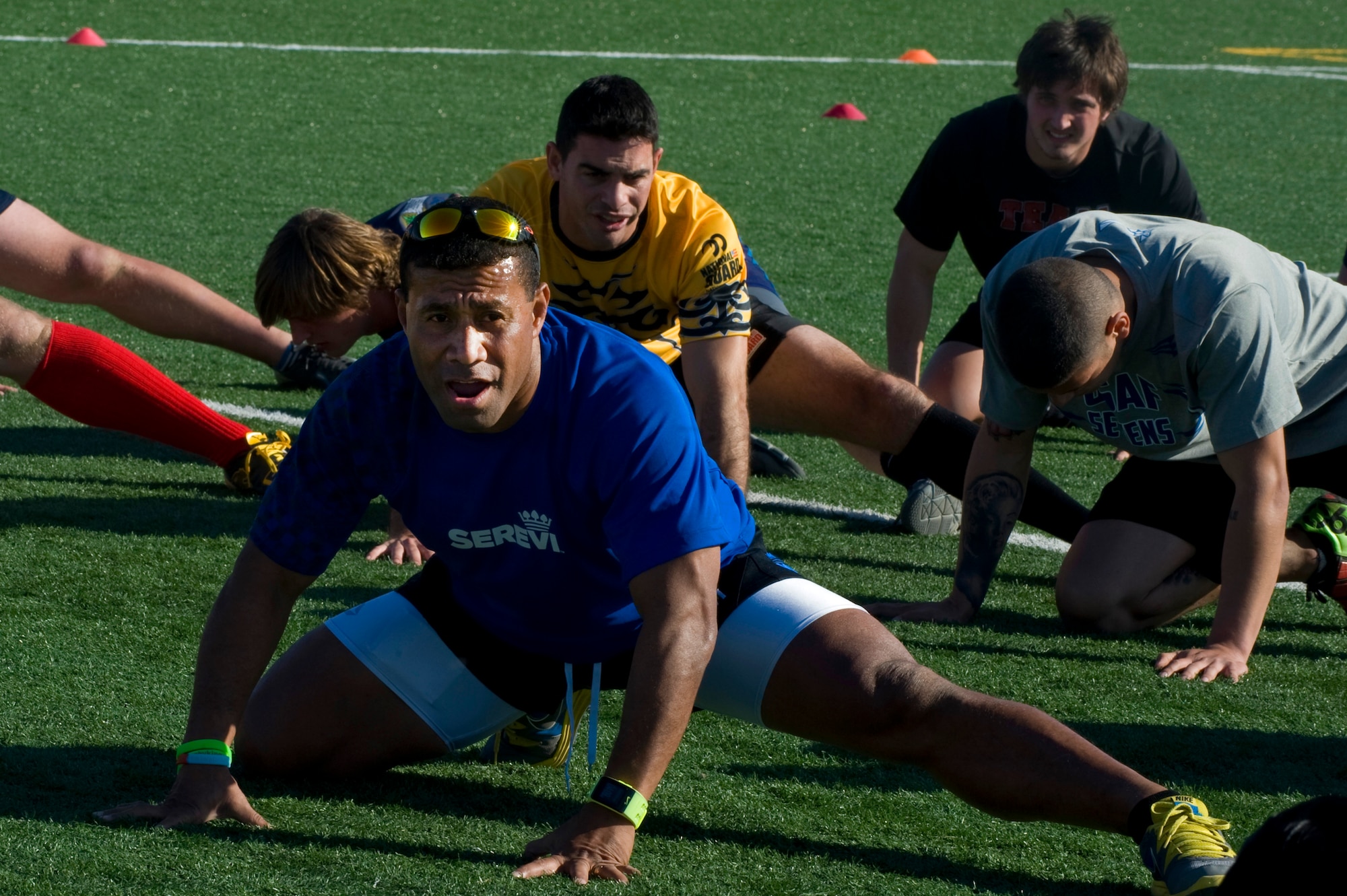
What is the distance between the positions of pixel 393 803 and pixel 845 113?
11652 mm

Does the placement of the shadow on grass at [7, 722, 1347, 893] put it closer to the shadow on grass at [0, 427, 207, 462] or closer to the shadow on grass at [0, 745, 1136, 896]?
the shadow on grass at [0, 745, 1136, 896]

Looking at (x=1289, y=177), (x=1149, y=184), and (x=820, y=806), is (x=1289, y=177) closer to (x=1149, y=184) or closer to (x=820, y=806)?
(x=1149, y=184)

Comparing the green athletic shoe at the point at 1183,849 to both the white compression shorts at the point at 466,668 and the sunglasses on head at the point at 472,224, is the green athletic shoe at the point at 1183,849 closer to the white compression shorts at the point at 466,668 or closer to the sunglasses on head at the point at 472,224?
the white compression shorts at the point at 466,668

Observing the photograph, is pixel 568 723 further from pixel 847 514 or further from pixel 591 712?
pixel 847 514

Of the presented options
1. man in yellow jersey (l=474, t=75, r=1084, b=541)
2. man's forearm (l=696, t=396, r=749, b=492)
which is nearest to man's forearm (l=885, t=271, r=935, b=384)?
man in yellow jersey (l=474, t=75, r=1084, b=541)

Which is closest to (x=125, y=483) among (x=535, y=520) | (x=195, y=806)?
(x=195, y=806)

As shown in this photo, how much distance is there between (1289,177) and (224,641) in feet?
36.1

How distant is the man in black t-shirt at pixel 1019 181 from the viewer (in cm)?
545

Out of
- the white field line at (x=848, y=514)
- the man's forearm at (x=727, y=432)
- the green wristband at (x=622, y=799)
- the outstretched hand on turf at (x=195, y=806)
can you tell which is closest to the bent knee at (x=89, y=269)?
the man's forearm at (x=727, y=432)

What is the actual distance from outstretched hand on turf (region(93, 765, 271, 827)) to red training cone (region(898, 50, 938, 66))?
49.9 ft

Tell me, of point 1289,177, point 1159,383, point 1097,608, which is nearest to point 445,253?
point 1159,383

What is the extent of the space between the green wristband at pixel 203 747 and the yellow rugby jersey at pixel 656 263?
6.50ft

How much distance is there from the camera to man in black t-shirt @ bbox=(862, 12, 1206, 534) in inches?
214

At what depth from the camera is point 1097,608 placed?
4434 millimetres
